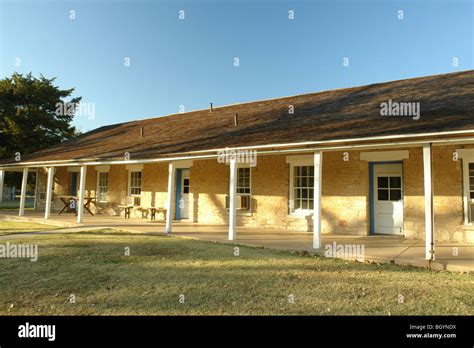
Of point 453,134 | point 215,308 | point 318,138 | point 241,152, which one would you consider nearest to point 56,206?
point 241,152

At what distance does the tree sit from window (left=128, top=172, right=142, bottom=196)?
1327 cm

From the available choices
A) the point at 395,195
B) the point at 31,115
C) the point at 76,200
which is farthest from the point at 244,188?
the point at 31,115

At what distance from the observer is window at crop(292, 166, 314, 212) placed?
38.0ft

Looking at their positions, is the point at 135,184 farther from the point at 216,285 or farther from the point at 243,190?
the point at 216,285

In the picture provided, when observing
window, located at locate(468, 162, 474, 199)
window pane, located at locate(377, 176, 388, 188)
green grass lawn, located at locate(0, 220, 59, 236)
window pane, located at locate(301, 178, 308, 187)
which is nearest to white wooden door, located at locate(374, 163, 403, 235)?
window pane, located at locate(377, 176, 388, 188)

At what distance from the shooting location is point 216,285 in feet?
18.1

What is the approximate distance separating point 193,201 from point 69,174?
972 cm

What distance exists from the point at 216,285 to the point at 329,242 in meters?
4.55

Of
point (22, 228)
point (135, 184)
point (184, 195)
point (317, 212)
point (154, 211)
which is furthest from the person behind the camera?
point (135, 184)

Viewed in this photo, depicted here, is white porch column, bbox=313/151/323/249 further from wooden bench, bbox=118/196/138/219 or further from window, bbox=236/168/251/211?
wooden bench, bbox=118/196/138/219

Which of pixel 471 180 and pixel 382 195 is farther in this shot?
pixel 382 195

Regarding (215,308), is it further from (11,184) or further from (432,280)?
(11,184)

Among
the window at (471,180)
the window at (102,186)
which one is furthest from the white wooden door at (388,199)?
the window at (102,186)
